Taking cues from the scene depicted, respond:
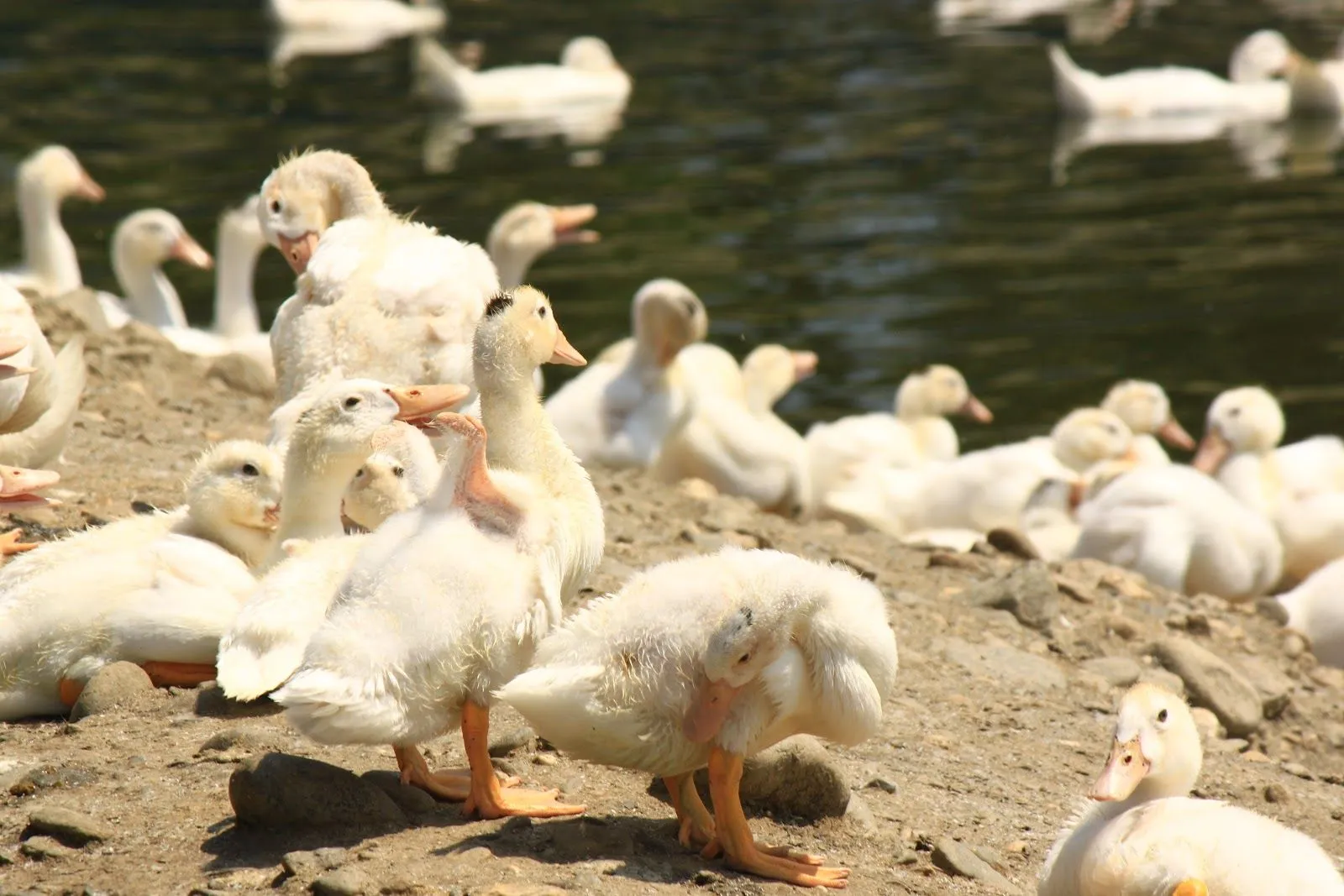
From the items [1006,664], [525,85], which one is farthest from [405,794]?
[525,85]

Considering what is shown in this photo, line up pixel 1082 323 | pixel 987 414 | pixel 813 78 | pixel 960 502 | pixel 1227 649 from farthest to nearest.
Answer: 1. pixel 813 78
2. pixel 1082 323
3. pixel 987 414
4. pixel 960 502
5. pixel 1227 649

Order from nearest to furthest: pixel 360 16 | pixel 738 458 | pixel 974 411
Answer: pixel 738 458, pixel 974 411, pixel 360 16

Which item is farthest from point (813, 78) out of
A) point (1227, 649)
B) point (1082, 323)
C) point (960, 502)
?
point (1227, 649)

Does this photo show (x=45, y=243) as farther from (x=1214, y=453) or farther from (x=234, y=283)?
(x=1214, y=453)

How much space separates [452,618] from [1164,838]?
1817 millimetres

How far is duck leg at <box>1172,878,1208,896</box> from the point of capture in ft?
14.1

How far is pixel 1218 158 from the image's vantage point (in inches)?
786

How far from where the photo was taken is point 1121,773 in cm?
470

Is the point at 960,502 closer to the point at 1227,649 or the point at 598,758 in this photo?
the point at 1227,649

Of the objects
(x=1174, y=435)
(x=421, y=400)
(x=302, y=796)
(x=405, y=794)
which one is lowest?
(x=1174, y=435)

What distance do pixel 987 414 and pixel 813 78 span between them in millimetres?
11479

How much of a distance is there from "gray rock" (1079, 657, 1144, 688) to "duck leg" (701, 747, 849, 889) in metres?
2.97

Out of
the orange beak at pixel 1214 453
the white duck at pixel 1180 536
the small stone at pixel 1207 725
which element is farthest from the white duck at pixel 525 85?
the small stone at pixel 1207 725

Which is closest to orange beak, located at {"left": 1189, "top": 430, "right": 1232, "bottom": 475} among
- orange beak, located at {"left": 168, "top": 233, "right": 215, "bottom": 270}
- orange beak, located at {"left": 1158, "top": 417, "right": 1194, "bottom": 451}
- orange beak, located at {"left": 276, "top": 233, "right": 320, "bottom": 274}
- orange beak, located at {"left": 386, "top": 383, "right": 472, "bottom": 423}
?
orange beak, located at {"left": 1158, "top": 417, "right": 1194, "bottom": 451}
